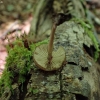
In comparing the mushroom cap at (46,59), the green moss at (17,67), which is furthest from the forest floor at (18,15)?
the mushroom cap at (46,59)

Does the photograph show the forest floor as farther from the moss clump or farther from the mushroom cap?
the mushroom cap

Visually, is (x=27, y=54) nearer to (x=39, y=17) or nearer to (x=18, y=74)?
(x=18, y=74)

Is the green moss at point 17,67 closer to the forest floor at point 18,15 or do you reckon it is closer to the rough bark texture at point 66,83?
the rough bark texture at point 66,83

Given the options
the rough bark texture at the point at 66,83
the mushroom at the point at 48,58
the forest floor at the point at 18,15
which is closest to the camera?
the rough bark texture at the point at 66,83

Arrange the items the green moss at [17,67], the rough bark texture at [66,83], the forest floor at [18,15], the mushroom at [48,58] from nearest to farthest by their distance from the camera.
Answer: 1. the rough bark texture at [66,83]
2. the mushroom at [48,58]
3. the green moss at [17,67]
4. the forest floor at [18,15]

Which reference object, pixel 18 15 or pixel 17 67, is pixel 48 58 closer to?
pixel 17 67

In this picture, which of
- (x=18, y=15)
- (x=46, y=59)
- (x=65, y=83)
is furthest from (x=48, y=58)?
(x=18, y=15)

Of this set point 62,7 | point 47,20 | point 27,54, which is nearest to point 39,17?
point 47,20

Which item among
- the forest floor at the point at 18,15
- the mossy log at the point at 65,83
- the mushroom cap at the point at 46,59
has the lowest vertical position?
the mossy log at the point at 65,83
